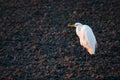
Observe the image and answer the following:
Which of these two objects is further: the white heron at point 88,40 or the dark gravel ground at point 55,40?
the white heron at point 88,40

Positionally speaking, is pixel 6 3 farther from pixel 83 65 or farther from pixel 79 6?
pixel 83 65

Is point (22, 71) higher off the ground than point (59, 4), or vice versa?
point (59, 4)

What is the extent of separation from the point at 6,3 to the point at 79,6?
260cm

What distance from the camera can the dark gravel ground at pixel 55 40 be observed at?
5965 mm

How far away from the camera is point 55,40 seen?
23.9ft

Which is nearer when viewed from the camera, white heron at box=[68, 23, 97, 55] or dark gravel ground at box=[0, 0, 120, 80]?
dark gravel ground at box=[0, 0, 120, 80]

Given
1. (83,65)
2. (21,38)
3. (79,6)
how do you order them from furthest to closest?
1. (79,6)
2. (21,38)
3. (83,65)

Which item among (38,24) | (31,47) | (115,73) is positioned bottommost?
(115,73)

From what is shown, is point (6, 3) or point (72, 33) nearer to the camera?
point (72, 33)

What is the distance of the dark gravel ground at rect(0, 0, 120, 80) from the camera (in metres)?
5.96

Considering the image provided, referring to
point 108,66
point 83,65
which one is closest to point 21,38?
point 83,65

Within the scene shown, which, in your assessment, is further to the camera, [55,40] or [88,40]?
[55,40]

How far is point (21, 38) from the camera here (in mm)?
7508

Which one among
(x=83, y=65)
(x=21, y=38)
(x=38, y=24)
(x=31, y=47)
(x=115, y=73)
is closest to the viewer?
(x=115, y=73)
